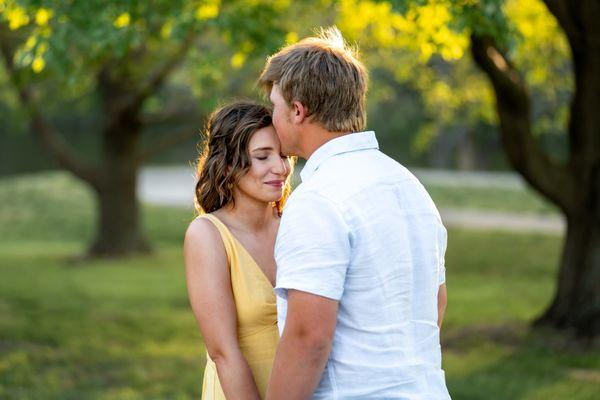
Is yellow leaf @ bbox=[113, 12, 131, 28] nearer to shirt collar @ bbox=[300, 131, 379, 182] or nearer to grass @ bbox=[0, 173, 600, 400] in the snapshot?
grass @ bbox=[0, 173, 600, 400]

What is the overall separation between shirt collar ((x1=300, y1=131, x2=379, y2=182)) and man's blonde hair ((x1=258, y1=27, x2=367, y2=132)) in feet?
0.09

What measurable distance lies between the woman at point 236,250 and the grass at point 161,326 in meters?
4.33

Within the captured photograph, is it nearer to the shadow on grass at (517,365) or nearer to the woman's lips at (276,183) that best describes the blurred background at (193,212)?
the shadow on grass at (517,365)

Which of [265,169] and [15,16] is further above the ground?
[15,16]

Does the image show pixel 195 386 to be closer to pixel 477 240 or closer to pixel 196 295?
pixel 196 295

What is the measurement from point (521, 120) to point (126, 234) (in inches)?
391

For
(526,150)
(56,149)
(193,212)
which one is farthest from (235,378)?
(56,149)

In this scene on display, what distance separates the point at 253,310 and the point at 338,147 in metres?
0.62

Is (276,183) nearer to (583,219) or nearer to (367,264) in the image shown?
(367,264)

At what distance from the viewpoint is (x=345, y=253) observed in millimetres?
2143

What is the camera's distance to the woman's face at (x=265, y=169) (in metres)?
2.74

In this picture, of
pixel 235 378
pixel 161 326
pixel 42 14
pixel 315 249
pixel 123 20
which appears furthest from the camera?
pixel 161 326

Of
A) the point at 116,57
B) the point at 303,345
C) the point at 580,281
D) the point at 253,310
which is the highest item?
the point at 303,345

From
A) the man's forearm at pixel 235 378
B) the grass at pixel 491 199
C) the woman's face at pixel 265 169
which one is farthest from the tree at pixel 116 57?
the grass at pixel 491 199
